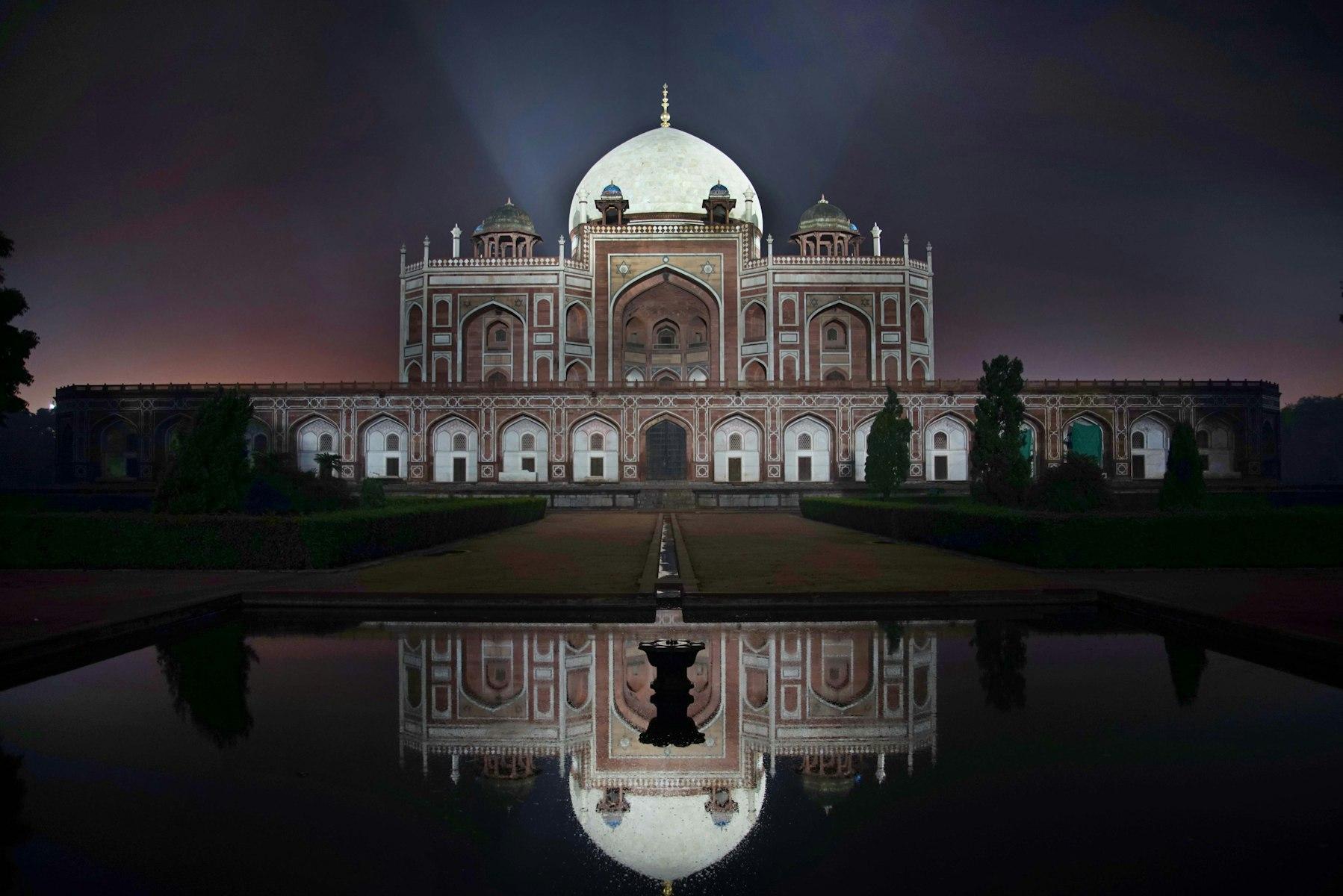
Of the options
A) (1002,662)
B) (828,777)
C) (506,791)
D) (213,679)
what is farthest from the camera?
(1002,662)

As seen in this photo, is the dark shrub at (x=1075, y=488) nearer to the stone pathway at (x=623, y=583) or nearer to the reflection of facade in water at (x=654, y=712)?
the stone pathway at (x=623, y=583)

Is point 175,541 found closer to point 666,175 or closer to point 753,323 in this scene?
point 753,323

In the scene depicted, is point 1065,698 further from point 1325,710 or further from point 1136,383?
point 1136,383

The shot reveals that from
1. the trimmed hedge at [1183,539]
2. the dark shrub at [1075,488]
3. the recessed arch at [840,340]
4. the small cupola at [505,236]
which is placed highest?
the small cupola at [505,236]

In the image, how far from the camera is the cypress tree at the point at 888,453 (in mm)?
20328

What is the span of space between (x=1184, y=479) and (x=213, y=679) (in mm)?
11587

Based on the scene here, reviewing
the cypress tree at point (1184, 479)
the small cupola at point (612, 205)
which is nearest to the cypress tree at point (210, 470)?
the cypress tree at point (1184, 479)

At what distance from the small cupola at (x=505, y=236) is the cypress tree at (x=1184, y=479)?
89.0 feet

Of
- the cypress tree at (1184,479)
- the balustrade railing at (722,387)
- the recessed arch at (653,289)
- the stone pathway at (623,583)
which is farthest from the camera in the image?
the recessed arch at (653,289)

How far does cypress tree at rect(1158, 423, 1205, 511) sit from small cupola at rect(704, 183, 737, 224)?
2521 centimetres

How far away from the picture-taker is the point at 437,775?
3.34 metres

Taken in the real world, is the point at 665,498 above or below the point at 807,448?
below

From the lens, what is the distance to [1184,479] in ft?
40.1

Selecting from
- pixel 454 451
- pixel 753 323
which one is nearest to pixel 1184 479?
pixel 454 451
